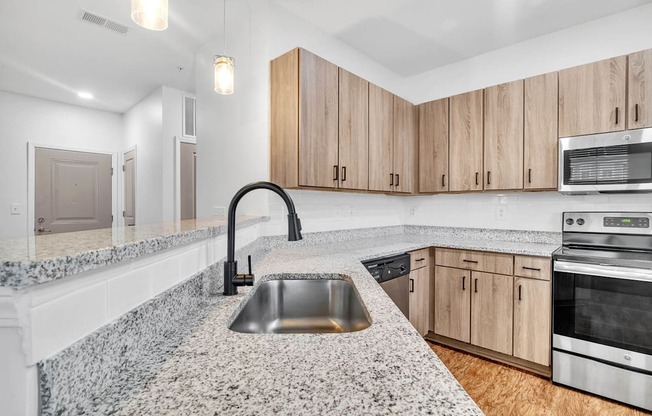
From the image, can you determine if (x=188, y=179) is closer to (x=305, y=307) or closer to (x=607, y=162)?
(x=305, y=307)

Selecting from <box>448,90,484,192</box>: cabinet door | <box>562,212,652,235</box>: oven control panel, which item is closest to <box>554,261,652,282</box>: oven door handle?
<box>562,212,652,235</box>: oven control panel

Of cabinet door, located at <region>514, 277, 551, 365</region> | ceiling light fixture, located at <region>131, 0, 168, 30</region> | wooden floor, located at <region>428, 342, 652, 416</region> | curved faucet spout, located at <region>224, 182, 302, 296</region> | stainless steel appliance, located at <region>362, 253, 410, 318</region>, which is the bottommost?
wooden floor, located at <region>428, 342, 652, 416</region>

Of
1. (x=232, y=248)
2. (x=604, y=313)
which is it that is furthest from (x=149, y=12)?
(x=604, y=313)

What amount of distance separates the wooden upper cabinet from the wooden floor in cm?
187

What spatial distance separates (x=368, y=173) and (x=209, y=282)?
5.87 feet

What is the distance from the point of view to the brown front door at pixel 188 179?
3.88 m

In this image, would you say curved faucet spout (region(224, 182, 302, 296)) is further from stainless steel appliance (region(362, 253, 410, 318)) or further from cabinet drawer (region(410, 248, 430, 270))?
cabinet drawer (region(410, 248, 430, 270))

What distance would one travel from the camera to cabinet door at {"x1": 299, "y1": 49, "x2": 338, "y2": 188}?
205cm

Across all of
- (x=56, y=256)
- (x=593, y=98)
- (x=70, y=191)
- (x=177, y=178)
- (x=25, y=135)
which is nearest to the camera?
(x=56, y=256)

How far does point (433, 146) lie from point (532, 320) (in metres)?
1.69

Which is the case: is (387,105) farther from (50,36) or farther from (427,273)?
(50,36)

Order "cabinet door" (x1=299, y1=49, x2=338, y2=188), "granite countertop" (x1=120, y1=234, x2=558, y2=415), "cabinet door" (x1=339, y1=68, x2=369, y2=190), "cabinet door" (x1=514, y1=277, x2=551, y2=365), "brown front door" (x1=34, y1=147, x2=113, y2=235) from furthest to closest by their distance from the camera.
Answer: "brown front door" (x1=34, y1=147, x2=113, y2=235), "cabinet door" (x1=339, y1=68, x2=369, y2=190), "cabinet door" (x1=514, y1=277, x2=551, y2=365), "cabinet door" (x1=299, y1=49, x2=338, y2=188), "granite countertop" (x1=120, y1=234, x2=558, y2=415)

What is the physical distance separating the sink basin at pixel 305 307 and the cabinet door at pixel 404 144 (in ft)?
5.69

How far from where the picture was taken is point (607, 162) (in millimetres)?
2125
